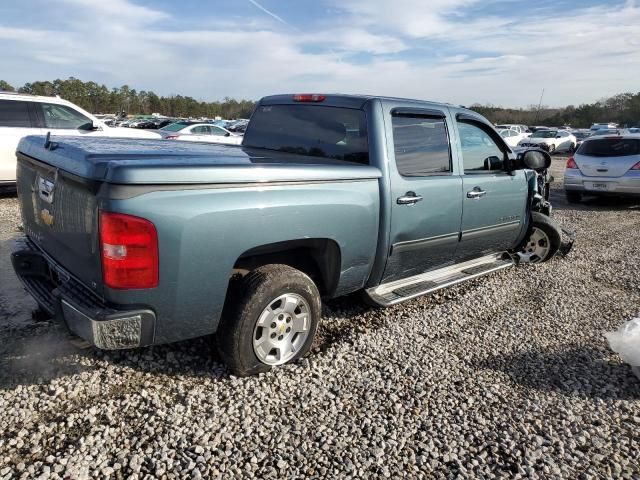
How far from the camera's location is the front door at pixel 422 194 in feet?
11.5

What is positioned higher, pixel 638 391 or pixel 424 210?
pixel 424 210

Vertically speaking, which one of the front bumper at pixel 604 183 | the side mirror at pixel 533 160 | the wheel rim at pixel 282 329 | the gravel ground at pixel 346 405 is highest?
the side mirror at pixel 533 160

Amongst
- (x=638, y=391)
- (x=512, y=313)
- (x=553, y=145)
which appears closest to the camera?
(x=638, y=391)

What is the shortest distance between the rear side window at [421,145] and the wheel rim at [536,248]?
2.37 metres

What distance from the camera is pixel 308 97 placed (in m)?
3.97

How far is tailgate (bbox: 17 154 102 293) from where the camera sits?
240 centimetres

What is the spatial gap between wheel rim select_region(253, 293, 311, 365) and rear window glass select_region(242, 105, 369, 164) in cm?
119

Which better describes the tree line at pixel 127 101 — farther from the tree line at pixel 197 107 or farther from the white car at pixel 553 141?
the white car at pixel 553 141

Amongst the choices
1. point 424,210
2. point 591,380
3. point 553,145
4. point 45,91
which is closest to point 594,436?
point 591,380

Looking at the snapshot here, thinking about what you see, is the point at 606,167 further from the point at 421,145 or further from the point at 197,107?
the point at 197,107

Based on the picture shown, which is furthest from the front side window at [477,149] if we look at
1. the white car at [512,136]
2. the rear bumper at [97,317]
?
the white car at [512,136]

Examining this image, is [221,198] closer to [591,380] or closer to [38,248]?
[38,248]

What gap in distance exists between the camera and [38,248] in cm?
321

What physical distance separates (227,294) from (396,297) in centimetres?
143
